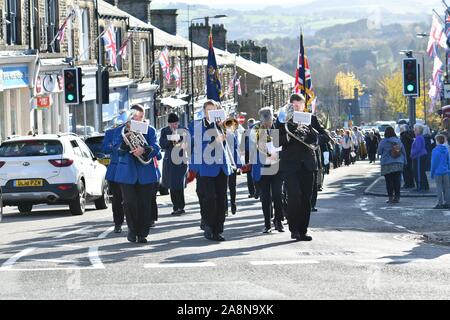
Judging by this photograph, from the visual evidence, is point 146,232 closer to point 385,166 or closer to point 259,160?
point 259,160

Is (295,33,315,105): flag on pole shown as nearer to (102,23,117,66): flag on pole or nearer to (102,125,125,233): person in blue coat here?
(102,23,117,66): flag on pole

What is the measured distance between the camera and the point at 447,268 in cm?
1281

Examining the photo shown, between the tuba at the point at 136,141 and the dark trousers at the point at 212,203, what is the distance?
0.88 m

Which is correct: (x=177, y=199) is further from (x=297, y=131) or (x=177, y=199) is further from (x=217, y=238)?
(x=297, y=131)

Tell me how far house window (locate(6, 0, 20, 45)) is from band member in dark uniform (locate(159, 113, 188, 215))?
19.0m

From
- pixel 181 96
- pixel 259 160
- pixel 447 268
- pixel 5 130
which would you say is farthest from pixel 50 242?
pixel 181 96

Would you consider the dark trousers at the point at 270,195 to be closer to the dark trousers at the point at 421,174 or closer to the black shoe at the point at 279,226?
the black shoe at the point at 279,226

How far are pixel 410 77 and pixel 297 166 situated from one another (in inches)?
633

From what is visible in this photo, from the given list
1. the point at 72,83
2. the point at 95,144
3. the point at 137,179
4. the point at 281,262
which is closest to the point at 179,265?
the point at 281,262

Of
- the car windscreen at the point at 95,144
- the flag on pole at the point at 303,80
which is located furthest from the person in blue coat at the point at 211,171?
the flag on pole at the point at 303,80

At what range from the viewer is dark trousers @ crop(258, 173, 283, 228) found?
17.9m

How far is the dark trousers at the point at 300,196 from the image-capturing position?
16219mm

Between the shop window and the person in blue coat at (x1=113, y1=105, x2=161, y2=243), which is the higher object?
the shop window

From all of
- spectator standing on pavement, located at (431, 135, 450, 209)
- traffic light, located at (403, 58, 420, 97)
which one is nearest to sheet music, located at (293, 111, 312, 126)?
spectator standing on pavement, located at (431, 135, 450, 209)
